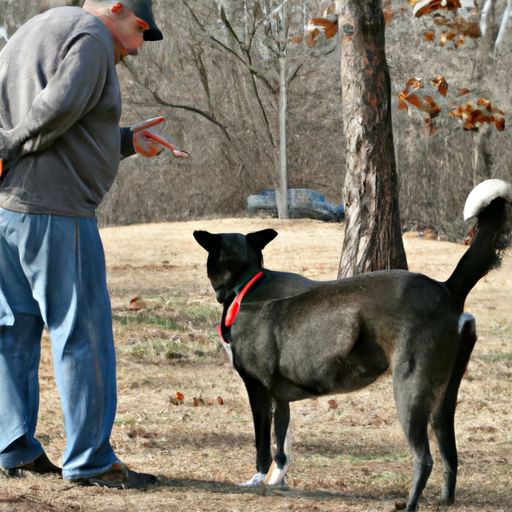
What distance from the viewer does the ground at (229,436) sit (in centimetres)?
364

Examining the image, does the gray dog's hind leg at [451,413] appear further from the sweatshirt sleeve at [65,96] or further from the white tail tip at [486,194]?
the sweatshirt sleeve at [65,96]

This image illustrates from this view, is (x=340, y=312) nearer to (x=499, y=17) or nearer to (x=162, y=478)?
(x=162, y=478)

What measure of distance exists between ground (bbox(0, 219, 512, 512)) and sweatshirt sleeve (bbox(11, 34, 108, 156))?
157 cm

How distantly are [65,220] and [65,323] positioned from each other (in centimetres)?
46

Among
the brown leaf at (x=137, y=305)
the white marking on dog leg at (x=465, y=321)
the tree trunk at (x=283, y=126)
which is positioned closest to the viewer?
the white marking on dog leg at (x=465, y=321)

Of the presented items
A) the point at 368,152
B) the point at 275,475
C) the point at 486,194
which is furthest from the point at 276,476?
the point at 368,152

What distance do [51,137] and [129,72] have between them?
19200 mm

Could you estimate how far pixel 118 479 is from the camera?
3.78m

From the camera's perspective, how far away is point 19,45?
3713 millimetres

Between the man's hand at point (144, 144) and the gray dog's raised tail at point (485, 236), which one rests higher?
the man's hand at point (144, 144)

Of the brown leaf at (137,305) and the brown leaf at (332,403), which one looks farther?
the brown leaf at (137,305)

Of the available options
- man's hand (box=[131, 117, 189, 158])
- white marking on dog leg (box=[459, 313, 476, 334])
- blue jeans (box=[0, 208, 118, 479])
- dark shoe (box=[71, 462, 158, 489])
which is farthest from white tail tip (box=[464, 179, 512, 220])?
dark shoe (box=[71, 462, 158, 489])

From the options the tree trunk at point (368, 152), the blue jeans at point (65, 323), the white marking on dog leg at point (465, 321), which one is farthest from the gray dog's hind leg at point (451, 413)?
the tree trunk at point (368, 152)

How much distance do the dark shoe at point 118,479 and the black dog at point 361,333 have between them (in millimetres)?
539
